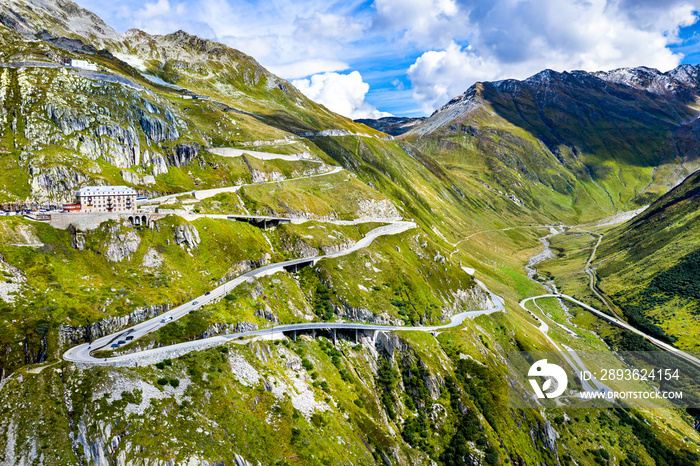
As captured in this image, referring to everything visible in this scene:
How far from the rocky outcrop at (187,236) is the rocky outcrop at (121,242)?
33.1ft

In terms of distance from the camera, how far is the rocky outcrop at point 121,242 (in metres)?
94.8

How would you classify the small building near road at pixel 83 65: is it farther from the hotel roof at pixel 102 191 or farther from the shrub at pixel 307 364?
the shrub at pixel 307 364

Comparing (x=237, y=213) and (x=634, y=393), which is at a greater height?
(x=237, y=213)

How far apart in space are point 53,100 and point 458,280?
597 ft

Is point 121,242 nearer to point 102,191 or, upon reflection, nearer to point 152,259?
point 152,259

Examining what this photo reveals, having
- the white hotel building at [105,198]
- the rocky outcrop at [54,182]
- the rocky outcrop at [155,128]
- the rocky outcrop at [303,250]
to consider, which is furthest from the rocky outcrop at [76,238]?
the rocky outcrop at [155,128]

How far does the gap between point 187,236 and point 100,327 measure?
129ft

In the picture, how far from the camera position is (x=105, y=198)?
117m

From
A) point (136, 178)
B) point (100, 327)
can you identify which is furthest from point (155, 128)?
point (100, 327)

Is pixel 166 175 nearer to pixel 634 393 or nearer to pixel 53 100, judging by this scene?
pixel 53 100

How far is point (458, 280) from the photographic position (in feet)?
545

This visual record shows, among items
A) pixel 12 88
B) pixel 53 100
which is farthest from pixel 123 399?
pixel 12 88

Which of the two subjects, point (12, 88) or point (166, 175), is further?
point (166, 175)

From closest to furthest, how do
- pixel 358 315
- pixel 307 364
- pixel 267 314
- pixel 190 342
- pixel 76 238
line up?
pixel 190 342 → pixel 307 364 → pixel 76 238 → pixel 267 314 → pixel 358 315
